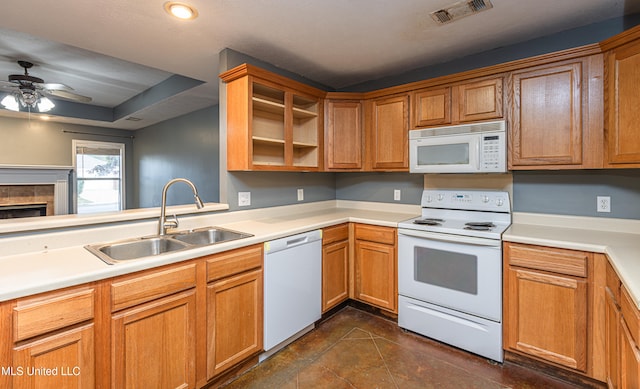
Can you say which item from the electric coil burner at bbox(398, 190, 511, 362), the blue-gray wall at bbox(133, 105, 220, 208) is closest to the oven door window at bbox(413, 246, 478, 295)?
the electric coil burner at bbox(398, 190, 511, 362)

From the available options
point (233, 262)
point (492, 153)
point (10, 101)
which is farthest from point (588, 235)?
point (10, 101)

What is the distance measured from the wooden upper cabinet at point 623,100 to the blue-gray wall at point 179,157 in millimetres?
4168

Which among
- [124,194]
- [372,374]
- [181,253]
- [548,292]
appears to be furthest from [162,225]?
[124,194]

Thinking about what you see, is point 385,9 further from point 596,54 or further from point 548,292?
point 548,292

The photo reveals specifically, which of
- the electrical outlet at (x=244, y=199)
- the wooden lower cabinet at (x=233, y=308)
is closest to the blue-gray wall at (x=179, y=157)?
the electrical outlet at (x=244, y=199)

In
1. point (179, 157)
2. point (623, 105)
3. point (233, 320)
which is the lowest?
point (233, 320)

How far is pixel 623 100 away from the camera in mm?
1775

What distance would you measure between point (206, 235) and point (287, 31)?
1.63 meters

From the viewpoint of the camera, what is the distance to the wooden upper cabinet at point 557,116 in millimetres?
1943

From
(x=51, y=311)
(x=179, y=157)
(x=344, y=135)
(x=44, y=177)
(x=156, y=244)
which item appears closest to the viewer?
(x=51, y=311)

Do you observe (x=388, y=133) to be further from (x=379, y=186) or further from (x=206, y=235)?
(x=206, y=235)

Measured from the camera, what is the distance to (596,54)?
1913 millimetres

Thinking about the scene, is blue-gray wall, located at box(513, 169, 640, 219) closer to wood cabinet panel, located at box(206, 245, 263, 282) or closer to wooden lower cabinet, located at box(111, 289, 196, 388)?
wood cabinet panel, located at box(206, 245, 263, 282)

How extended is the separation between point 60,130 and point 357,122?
18.6ft
